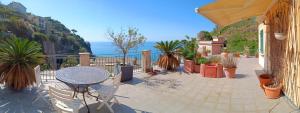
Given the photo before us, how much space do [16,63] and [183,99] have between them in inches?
195

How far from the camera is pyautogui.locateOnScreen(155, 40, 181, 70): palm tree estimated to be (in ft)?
38.8

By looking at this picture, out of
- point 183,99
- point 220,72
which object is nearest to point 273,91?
point 183,99

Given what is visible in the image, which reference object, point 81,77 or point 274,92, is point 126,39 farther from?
point 274,92

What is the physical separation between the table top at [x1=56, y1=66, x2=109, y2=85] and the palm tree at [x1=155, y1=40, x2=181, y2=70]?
562 cm

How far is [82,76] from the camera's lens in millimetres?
6090

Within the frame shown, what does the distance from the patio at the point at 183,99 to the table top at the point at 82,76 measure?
2.31ft

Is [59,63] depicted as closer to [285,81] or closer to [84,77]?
[84,77]

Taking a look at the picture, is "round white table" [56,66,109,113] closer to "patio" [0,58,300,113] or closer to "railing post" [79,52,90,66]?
"patio" [0,58,300,113]

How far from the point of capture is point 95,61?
44.3 feet

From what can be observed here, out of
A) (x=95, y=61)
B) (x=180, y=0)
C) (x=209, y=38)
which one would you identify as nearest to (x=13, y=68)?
(x=95, y=61)

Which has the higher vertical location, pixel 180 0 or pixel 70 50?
pixel 180 0

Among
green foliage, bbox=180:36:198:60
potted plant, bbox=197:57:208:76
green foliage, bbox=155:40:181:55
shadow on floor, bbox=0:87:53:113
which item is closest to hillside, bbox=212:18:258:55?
green foliage, bbox=180:36:198:60

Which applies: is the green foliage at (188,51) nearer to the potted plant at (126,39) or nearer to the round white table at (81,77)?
the potted plant at (126,39)

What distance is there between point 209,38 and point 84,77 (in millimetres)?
19087
